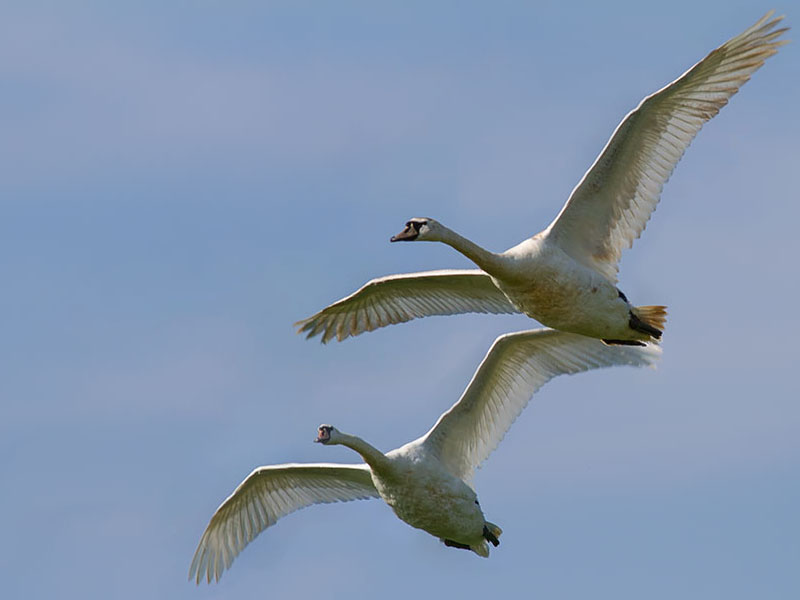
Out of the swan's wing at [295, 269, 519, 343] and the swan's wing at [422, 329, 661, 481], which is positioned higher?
the swan's wing at [295, 269, 519, 343]

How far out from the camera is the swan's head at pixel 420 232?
24312mm

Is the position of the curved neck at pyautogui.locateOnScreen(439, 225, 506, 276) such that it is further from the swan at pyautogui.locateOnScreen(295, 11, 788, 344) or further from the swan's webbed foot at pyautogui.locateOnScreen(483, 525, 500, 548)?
the swan's webbed foot at pyautogui.locateOnScreen(483, 525, 500, 548)

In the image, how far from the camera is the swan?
23.8 meters

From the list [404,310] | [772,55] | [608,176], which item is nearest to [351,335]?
[404,310]

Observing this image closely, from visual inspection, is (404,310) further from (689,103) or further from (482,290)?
(689,103)

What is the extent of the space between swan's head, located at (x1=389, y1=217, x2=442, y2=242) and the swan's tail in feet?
8.14

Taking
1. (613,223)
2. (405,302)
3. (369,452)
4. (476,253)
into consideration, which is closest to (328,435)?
(369,452)

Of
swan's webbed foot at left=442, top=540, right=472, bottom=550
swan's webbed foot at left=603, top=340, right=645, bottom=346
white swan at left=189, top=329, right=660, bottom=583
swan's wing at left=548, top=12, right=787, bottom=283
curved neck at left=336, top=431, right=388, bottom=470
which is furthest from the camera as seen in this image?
swan's webbed foot at left=442, top=540, right=472, bottom=550

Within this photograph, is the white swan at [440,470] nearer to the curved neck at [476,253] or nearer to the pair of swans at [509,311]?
the pair of swans at [509,311]

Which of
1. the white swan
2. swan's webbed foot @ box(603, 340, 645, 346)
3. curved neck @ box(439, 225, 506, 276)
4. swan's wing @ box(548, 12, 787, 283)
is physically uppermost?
swan's wing @ box(548, 12, 787, 283)

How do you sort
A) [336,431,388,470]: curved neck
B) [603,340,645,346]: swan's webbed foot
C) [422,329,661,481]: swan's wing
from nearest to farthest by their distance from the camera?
[603,340,645,346]: swan's webbed foot → [336,431,388,470]: curved neck → [422,329,661,481]: swan's wing

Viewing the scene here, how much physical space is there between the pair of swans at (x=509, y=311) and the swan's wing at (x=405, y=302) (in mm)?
18

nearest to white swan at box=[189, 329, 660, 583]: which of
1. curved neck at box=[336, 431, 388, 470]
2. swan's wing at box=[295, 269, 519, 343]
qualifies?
curved neck at box=[336, 431, 388, 470]

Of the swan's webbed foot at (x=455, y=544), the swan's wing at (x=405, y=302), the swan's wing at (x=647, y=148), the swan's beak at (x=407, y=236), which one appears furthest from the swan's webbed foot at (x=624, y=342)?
the swan's webbed foot at (x=455, y=544)
